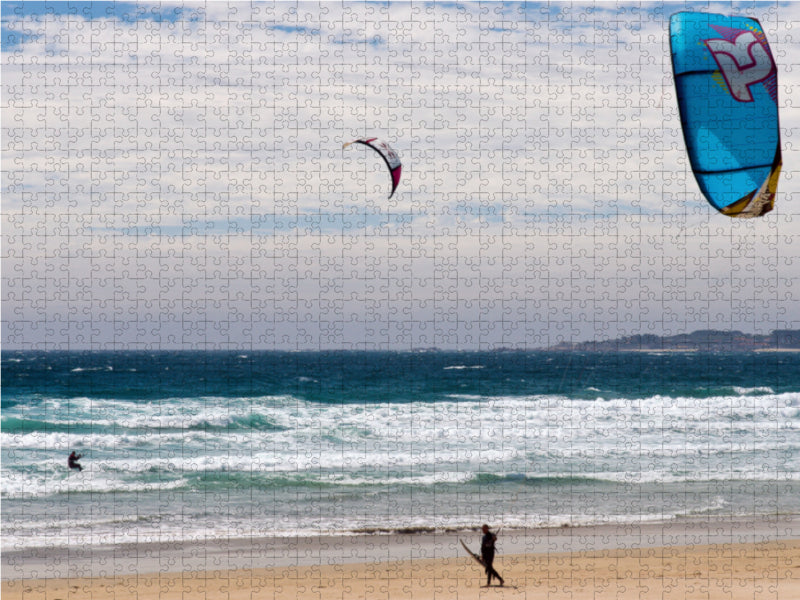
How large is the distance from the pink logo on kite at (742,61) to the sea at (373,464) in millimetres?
9101

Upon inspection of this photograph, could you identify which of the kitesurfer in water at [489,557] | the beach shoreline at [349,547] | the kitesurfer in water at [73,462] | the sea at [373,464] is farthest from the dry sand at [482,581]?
the kitesurfer in water at [73,462]

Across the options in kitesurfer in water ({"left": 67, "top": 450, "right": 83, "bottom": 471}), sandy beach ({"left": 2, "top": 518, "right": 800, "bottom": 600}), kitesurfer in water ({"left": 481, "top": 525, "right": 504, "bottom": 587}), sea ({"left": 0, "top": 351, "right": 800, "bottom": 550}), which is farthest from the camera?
kitesurfer in water ({"left": 67, "top": 450, "right": 83, "bottom": 471})

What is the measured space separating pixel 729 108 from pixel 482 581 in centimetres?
707

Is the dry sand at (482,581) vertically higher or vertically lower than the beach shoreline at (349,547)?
lower

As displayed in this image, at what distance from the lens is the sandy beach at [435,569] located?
1240cm

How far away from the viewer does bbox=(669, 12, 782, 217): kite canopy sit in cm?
961

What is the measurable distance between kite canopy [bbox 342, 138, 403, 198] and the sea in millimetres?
6643

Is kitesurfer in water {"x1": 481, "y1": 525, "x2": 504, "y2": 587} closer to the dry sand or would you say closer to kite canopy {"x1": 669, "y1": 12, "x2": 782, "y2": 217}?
the dry sand

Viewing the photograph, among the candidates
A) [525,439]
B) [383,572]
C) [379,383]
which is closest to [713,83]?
[383,572]

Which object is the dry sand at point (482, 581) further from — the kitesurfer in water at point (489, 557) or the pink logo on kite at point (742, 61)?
the pink logo on kite at point (742, 61)


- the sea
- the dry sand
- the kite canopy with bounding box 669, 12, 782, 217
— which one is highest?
the kite canopy with bounding box 669, 12, 782, 217

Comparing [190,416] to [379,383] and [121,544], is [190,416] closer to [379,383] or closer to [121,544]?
[121,544]

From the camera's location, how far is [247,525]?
16.3 m

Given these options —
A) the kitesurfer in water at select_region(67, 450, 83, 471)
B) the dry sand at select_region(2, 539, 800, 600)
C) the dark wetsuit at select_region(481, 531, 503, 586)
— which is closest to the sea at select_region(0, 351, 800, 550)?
the kitesurfer in water at select_region(67, 450, 83, 471)
